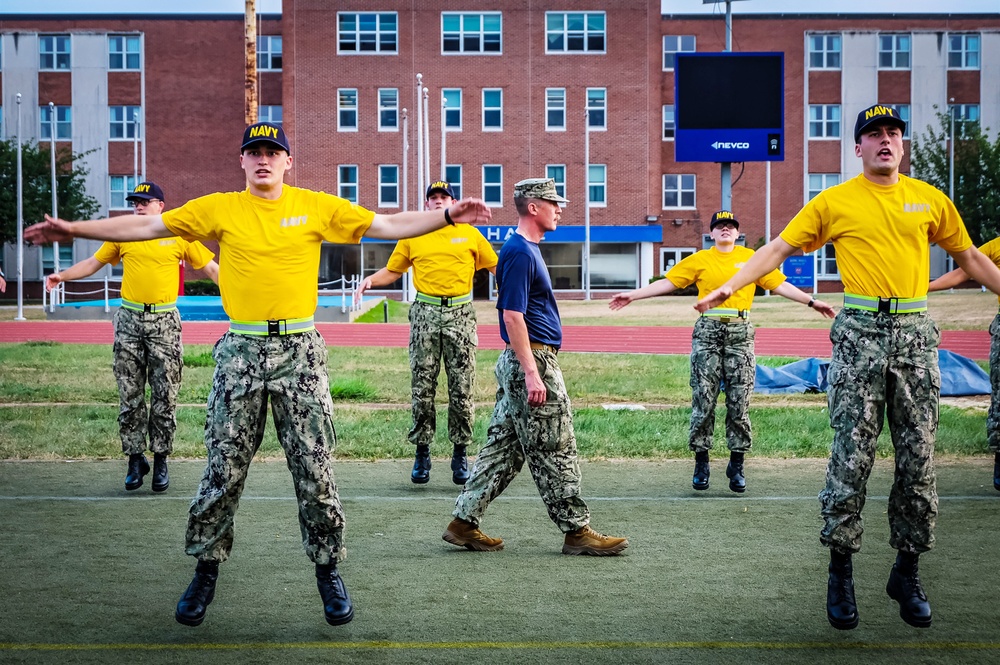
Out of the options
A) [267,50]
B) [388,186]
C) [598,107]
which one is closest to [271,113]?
[267,50]

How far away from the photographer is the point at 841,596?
5.55m

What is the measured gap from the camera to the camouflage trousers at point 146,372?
9305mm

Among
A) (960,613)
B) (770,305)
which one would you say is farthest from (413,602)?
(770,305)

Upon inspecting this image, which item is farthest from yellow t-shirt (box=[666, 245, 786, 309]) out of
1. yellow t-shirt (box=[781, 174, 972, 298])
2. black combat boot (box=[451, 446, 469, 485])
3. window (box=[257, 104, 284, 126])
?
window (box=[257, 104, 284, 126])

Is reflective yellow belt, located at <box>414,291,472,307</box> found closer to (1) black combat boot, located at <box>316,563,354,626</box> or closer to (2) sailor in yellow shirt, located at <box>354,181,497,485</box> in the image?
(2) sailor in yellow shirt, located at <box>354,181,497,485</box>

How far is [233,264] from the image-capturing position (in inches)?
224

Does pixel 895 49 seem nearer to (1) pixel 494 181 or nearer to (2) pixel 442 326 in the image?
(1) pixel 494 181

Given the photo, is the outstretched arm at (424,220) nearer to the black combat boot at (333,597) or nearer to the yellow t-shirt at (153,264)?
the black combat boot at (333,597)

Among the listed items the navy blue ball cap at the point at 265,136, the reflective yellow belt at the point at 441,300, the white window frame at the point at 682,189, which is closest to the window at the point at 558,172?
the white window frame at the point at 682,189

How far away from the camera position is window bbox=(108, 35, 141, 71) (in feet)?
190

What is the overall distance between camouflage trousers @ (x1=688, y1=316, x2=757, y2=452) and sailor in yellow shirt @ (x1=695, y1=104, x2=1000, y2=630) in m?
3.71

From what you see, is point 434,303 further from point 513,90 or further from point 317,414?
point 513,90

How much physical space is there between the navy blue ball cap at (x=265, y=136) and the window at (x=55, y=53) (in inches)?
2263

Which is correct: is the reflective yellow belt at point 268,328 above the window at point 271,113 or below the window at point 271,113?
below
